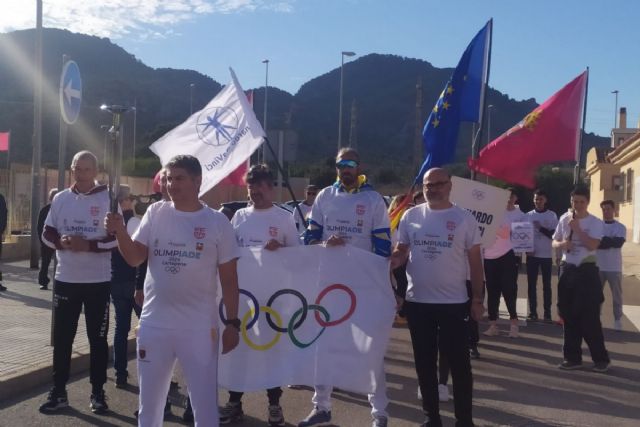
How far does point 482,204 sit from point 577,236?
138cm

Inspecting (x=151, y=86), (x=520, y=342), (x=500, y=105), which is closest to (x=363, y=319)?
(x=520, y=342)

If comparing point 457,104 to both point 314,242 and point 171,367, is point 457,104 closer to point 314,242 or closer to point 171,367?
point 314,242

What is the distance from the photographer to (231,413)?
5801 mm

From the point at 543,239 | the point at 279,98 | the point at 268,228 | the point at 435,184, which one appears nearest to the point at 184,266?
the point at 268,228

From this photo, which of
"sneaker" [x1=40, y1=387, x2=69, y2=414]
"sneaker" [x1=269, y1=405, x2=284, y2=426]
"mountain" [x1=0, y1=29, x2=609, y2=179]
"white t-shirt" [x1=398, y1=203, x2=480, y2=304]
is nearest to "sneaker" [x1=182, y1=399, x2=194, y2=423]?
"sneaker" [x1=269, y1=405, x2=284, y2=426]

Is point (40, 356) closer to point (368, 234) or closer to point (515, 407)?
point (368, 234)

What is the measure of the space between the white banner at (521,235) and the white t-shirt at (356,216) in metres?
5.55

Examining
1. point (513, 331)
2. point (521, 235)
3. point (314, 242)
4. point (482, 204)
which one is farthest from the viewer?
point (521, 235)

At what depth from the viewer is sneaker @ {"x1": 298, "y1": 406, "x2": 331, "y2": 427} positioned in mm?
5559

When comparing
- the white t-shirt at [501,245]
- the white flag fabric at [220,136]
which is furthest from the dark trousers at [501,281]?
the white flag fabric at [220,136]

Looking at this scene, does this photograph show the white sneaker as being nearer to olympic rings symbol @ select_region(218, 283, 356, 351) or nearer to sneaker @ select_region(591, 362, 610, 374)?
sneaker @ select_region(591, 362, 610, 374)

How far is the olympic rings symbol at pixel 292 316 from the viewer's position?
5785 mm

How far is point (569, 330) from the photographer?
7.95 metres

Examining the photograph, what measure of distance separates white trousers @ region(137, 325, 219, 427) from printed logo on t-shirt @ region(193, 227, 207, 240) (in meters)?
0.55
